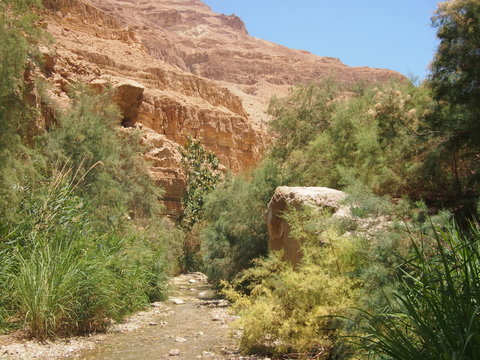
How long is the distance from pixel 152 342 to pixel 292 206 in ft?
12.6

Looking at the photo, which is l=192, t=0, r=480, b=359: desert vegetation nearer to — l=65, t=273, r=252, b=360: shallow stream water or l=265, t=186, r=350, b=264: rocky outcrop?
l=265, t=186, r=350, b=264: rocky outcrop

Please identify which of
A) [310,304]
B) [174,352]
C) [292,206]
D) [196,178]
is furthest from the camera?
[196,178]

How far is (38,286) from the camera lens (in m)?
7.64

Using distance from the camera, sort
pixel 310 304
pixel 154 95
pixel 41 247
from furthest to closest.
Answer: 1. pixel 154 95
2. pixel 41 247
3. pixel 310 304

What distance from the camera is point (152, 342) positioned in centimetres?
876

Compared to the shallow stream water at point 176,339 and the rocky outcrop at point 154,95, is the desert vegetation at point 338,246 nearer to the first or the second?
the shallow stream water at point 176,339

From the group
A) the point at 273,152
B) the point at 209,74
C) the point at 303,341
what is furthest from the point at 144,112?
the point at 209,74

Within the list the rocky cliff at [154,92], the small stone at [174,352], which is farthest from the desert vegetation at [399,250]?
the rocky cliff at [154,92]

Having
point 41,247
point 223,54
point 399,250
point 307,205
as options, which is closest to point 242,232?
point 307,205

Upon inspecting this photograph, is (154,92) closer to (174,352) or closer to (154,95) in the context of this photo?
(154,95)

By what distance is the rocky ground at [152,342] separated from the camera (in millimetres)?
7297

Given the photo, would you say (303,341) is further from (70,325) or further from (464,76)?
(464,76)

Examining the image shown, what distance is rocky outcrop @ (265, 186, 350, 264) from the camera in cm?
891

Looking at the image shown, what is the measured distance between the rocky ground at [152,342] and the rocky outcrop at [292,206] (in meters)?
2.10
